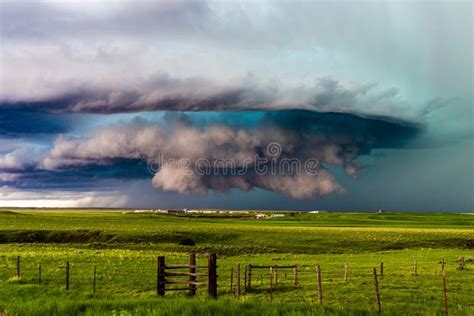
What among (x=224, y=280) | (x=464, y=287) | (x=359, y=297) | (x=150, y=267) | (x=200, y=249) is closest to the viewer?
(x=359, y=297)

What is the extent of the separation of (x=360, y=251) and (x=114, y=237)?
4357cm

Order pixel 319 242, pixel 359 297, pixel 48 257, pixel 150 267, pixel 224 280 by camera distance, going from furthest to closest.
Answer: pixel 319 242
pixel 48 257
pixel 150 267
pixel 224 280
pixel 359 297

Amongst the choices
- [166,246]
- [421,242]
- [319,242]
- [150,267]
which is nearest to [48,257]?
[150,267]

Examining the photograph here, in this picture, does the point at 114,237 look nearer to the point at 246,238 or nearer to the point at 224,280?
the point at 246,238

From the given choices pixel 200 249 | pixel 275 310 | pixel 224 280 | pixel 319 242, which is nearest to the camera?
pixel 275 310

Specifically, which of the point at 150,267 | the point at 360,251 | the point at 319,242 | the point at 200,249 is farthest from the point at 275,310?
the point at 319,242

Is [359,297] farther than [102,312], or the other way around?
[359,297]

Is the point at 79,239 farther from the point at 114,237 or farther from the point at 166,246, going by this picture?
the point at 166,246

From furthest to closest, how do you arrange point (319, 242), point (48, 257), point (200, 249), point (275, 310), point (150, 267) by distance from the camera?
point (319, 242) < point (200, 249) < point (48, 257) < point (150, 267) < point (275, 310)

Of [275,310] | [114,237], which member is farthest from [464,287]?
[114,237]

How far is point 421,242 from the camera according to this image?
8619 centimetres

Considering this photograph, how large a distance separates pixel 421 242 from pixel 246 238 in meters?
32.3

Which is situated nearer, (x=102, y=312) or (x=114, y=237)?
(x=102, y=312)

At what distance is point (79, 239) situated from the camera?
8656 centimetres
